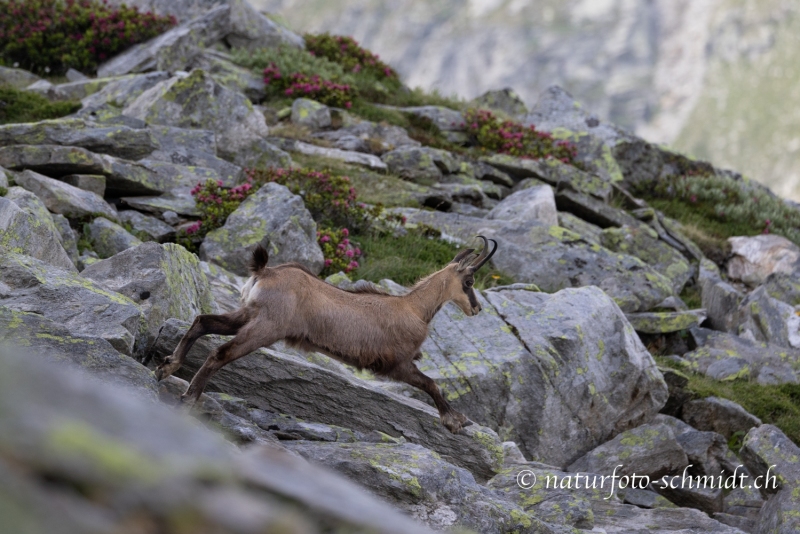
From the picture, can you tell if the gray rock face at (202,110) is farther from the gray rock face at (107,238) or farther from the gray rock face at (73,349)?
the gray rock face at (73,349)

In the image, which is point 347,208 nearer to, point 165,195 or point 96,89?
point 165,195

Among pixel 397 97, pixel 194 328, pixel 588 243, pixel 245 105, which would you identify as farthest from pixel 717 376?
pixel 397 97

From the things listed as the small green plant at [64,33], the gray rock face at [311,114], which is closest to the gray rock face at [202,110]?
the gray rock face at [311,114]

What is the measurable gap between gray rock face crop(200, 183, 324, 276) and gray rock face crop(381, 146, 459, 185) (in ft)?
21.0

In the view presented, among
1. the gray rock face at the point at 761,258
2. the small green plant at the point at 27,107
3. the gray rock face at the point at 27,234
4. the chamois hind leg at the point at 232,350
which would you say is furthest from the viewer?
the gray rock face at the point at 761,258

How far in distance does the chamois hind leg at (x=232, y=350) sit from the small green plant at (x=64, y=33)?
19872mm

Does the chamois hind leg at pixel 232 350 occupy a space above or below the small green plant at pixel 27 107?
below

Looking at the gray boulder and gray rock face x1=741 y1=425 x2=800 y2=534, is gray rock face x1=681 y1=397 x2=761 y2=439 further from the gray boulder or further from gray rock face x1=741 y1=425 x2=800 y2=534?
the gray boulder

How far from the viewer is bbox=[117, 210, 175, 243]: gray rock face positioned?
13.3 m

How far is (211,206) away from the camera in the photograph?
14.0 meters

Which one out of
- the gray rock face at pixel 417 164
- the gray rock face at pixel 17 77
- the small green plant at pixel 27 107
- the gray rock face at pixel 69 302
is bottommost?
the gray rock face at pixel 69 302

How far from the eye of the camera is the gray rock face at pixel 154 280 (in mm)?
8258

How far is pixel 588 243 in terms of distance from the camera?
674 inches

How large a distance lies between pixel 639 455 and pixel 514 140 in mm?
14190
